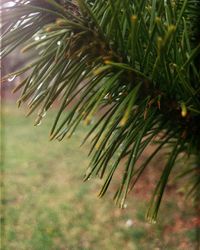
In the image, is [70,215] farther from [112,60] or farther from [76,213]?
[112,60]

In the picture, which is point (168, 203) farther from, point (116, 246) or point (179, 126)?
point (179, 126)

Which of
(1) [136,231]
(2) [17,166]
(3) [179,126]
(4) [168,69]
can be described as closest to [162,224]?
(1) [136,231]

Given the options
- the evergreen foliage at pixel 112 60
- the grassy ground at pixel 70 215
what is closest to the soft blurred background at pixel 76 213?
the grassy ground at pixel 70 215

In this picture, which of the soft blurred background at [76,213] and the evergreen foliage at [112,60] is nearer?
the evergreen foliage at [112,60]

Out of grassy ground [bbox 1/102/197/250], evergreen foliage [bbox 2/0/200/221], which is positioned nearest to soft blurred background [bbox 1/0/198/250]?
grassy ground [bbox 1/102/197/250]

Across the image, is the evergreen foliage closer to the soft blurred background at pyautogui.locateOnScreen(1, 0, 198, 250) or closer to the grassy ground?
the soft blurred background at pyautogui.locateOnScreen(1, 0, 198, 250)

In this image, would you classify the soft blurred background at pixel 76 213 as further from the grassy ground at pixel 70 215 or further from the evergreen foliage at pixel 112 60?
the evergreen foliage at pixel 112 60

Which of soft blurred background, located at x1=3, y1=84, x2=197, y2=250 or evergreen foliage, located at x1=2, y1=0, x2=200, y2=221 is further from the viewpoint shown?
soft blurred background, located at x1=3, y1=84, x2=197, y2=250
